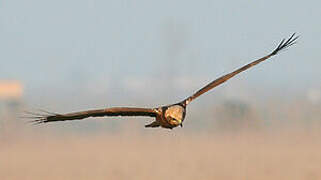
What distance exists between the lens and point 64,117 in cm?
1195

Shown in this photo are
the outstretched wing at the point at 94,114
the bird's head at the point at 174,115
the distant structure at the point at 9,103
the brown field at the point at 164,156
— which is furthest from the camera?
the distant structure at the point at 9,103

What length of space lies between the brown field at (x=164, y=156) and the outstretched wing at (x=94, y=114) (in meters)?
19.2

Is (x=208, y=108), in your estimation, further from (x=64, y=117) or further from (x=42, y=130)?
(x=64, y=117)

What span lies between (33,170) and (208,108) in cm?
1889

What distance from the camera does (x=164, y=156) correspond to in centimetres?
4041

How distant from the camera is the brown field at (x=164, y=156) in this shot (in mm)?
34219

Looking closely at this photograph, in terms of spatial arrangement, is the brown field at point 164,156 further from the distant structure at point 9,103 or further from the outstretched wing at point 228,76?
the outstretched wing at point 228,76

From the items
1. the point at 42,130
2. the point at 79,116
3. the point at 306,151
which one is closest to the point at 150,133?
the point at 42,130

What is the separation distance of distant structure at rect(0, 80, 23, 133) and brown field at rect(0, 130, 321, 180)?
94 cm

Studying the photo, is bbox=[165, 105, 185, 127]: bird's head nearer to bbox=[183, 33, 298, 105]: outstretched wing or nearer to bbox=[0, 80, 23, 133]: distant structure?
bbox=[183, 33, 298, 105]: outstretched wing

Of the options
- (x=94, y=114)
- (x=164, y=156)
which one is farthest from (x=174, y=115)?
(x=164, y=156)

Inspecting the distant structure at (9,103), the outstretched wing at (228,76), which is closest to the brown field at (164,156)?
the distant structure at (9,103)

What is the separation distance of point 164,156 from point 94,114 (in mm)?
28544

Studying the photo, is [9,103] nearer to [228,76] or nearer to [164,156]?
[164,156]
